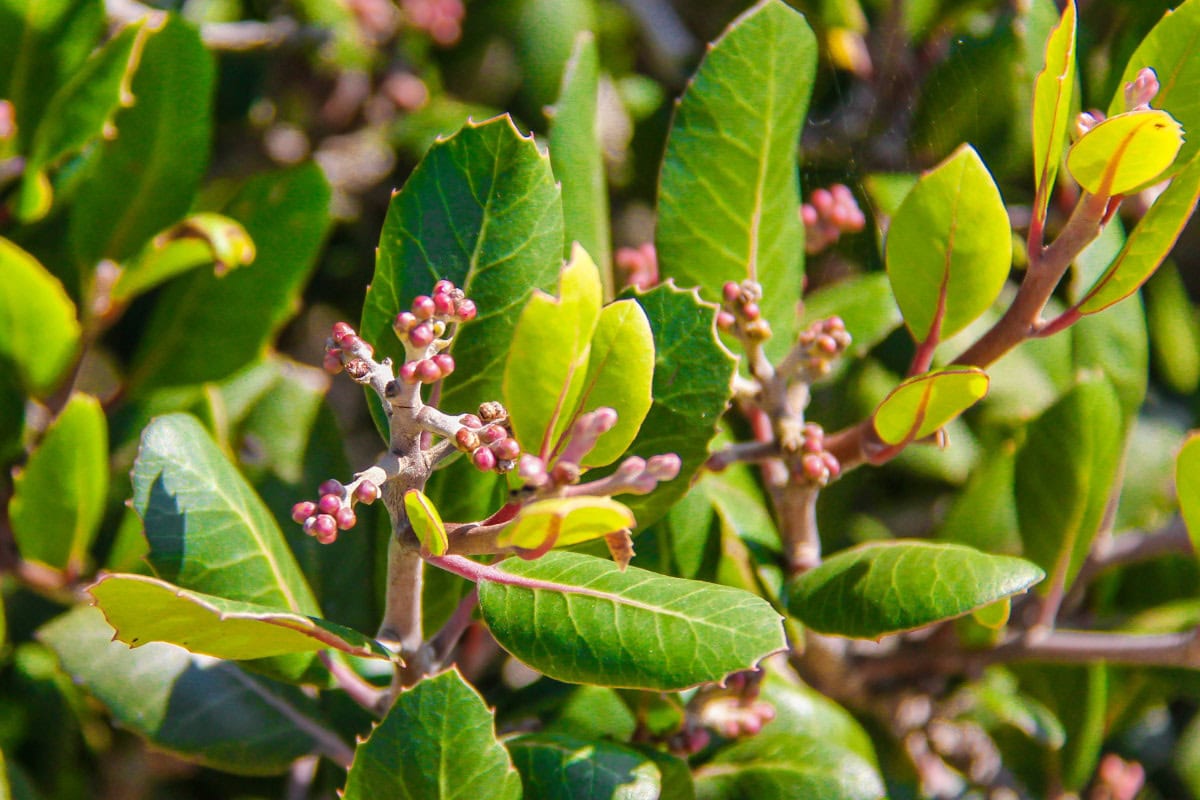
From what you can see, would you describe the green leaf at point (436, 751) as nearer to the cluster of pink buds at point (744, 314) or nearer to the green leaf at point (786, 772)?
the green leaf at point (786, 772)

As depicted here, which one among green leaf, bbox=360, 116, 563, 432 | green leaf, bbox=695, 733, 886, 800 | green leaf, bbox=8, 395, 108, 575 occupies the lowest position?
green leaf, bbox=695, 733, 886, 800

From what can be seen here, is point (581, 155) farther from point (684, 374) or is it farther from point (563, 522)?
point (563, 522)

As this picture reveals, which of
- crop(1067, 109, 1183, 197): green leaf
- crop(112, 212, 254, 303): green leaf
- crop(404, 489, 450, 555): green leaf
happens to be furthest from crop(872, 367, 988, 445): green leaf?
crop(112, 212, 254, 303): green leaf

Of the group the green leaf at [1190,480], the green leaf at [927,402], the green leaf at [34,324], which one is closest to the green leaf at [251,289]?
the green leaf at [34,324]

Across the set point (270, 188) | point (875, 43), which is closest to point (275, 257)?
point (270, 188)

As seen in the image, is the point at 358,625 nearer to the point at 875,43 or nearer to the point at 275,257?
the point at 275,257

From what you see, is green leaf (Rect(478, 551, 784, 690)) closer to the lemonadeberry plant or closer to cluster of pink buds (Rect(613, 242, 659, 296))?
the lemonadeberry plant
